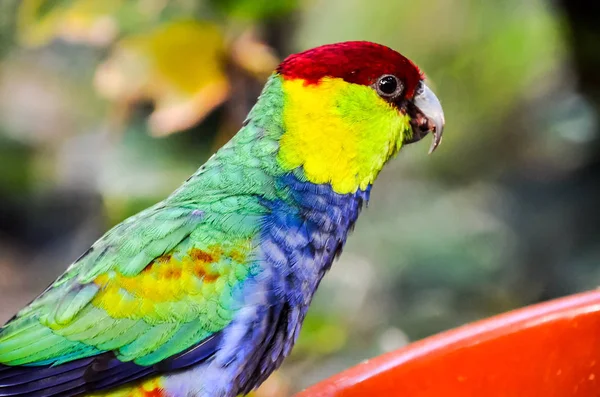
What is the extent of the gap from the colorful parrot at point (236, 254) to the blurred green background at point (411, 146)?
1.91 feet

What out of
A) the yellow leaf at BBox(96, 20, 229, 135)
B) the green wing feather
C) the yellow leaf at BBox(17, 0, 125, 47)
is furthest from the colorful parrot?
the yellow leaf at BBox(17, 0, 125, 47)

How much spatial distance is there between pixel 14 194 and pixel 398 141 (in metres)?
1.63

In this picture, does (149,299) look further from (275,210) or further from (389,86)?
(389,86)

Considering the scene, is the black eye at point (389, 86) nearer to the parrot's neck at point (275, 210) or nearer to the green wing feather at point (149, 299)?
the parrot's neck at point (275, 210)

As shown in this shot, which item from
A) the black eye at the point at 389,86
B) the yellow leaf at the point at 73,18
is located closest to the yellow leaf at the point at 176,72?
the yellow leaf at the point at 73,18

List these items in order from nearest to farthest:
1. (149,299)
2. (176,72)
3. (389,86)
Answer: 1. (149,299)
2. (389,86)
3. (176,72)

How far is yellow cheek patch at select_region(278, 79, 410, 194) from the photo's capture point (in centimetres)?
98

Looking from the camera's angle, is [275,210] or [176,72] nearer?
[275,210]

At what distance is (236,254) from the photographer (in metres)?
0.89

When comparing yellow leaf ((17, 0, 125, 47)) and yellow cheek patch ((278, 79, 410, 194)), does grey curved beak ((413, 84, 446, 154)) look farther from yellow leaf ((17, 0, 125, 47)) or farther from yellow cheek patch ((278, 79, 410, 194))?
yellow leaf ((17, 0, 125, 47))

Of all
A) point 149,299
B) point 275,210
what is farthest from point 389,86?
point 149,299

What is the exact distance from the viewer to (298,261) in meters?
0.93

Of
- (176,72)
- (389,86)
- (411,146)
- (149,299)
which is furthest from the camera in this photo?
(411,146)

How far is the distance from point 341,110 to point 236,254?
0.26 m
